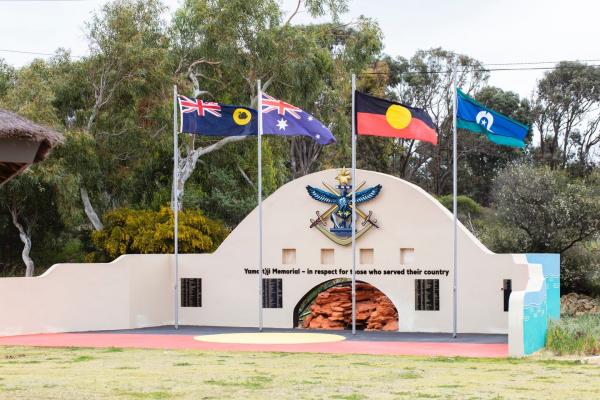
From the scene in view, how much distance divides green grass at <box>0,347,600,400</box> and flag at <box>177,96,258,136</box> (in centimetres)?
702

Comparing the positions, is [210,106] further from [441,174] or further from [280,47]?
[441,174]

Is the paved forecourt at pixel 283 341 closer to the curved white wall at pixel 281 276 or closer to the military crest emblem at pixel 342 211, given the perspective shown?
the curved white wall at pixel 281 276

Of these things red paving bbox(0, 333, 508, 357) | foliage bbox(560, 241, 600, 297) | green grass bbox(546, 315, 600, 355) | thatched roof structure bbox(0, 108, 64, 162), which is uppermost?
thatched roof structure bbox(0, 108, 64, 162)

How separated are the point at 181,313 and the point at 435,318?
7435 mm

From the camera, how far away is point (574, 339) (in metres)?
20.4

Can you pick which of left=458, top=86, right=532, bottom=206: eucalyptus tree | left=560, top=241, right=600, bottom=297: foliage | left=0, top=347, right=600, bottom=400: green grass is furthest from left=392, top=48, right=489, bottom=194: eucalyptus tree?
left=0, top=347, right=600, bottom=400: green grass

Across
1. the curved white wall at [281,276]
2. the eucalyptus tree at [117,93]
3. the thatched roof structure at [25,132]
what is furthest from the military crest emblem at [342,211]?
the thatched roof structure at [25,132]

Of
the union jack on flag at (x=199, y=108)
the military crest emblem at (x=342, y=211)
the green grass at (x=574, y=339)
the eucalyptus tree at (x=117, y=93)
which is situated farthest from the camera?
the eucalyptus tree at (x=117, y=93)

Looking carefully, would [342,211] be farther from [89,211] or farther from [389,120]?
[89,211]

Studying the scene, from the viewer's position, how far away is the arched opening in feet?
91.8

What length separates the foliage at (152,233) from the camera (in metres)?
33.6

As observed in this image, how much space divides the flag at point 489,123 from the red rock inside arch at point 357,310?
6102mm

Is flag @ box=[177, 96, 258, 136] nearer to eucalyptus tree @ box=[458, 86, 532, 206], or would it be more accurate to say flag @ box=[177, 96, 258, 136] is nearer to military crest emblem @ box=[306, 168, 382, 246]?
military crest emblem @ box=[306, 168, 382, 246]

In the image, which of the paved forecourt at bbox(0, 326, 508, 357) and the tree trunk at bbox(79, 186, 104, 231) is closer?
the paved forecourt at bbox(0, 326, 508, 357)
